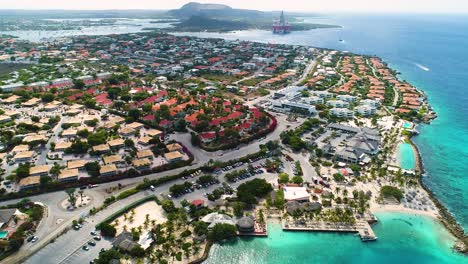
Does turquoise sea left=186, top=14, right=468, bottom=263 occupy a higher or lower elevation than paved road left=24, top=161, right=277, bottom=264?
lower

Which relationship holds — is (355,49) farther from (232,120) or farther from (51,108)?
(51,108)

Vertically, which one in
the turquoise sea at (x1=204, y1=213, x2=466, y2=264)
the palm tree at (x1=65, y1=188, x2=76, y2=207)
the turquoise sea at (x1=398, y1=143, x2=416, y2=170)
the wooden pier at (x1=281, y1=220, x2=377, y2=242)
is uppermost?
the palm tree at (x1=65, y1=188, x2=76, y2=207)

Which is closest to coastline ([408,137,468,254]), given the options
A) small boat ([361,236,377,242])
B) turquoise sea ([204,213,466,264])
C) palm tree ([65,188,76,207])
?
turquoise sea ([204,213,466,264])

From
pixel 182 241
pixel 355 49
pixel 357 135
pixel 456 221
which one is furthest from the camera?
pixel 355 49

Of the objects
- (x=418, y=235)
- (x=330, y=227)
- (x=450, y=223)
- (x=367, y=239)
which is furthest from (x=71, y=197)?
(x=450, y=223)

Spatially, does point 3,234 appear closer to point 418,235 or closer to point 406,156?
point 418,235

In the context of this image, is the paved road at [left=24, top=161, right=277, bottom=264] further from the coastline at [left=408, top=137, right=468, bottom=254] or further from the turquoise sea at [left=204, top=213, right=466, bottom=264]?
the coastline at [left=408, top=137, right=468, bottom=254]

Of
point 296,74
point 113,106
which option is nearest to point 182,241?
point 113,106

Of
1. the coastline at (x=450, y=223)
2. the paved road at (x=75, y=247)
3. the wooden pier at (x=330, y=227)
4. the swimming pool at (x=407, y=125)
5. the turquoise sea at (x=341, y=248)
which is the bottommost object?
the turquoise sea at (x=341, y=248)

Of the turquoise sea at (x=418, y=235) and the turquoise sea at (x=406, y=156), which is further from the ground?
the turquoise sea at (x=406, y=156)

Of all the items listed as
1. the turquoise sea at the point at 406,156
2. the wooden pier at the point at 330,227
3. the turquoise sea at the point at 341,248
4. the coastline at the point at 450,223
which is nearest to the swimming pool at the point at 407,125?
the turquoise sea at the point at 406,156

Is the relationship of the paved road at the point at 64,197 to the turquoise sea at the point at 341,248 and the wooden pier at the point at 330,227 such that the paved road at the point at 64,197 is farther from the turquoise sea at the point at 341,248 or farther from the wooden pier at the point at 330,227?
the wooden pier at the point at 330,227
